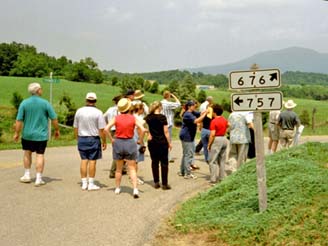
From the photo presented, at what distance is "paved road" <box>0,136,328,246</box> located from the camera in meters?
6.49

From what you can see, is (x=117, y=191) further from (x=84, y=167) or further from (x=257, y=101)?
(x=257, y=101)

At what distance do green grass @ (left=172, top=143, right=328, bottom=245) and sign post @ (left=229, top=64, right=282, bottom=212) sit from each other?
1.33 feet

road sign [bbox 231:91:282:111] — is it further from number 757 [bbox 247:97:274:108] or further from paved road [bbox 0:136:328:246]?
paved road [bbox 0:136:328:246]

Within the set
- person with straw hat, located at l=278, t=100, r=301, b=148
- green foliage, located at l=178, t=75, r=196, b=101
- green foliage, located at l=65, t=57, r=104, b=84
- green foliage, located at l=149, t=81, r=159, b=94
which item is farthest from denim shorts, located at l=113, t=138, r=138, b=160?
green foliage, located at l=65, t=57, r=104, b=84

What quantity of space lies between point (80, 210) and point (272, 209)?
312 centimetres

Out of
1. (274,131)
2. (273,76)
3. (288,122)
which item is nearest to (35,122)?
(273,76)

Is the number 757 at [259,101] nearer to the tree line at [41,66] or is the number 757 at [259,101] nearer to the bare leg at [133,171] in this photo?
the bare leg at [133,171]

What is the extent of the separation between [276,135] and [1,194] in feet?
26.1

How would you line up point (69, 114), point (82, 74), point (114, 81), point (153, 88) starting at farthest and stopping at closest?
point (82, 74) → point (114, 81) → point (153, 88) → point (69, 114)

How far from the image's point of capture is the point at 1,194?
914 centimetres

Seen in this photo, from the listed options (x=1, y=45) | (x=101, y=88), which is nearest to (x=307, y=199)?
(x=101, y=88)

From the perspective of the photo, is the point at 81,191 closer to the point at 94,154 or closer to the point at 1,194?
the point at 94,154

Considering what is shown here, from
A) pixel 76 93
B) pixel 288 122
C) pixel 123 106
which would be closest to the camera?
pixel 123 106

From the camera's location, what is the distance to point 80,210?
7.93 metres
